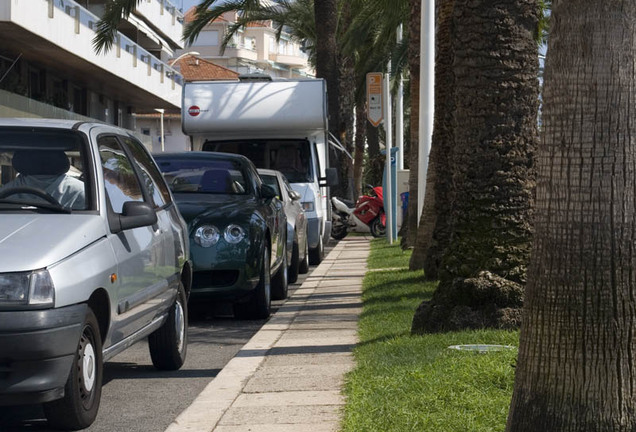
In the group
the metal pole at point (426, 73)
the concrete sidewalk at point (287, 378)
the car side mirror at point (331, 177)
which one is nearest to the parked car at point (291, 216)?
the car side mirror at point (331, 177)

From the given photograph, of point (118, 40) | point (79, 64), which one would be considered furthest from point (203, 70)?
point (79, 64)

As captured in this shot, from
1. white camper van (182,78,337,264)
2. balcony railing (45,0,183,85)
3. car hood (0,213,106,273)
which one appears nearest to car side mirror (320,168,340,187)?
white camper van (182,78,337,264)

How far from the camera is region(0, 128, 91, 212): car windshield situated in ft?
21.9

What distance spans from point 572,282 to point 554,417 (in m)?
0.52

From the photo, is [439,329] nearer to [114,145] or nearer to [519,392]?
[114,145]

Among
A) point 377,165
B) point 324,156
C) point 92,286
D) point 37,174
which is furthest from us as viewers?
point 377,165

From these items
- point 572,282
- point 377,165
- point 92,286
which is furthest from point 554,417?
point 377,165

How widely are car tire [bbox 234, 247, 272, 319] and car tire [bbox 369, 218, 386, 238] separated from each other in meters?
19.9

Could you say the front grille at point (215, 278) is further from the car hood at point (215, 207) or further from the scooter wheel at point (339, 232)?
the scooter wheel at point (339, 232)

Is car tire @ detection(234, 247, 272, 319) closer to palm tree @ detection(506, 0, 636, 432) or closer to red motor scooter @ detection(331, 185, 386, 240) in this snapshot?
palm tree @ detection(506, 0, 636, 432)

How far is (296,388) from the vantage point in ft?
23.2

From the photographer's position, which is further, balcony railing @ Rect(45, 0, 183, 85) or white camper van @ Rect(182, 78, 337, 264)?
balcony railing @ Rect(45, 0, 183, 85)

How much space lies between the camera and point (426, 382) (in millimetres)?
6727

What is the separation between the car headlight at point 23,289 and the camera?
5586 millimetres
